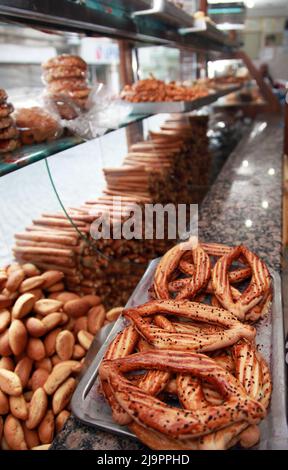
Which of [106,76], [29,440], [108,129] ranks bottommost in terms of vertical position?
[29,440]

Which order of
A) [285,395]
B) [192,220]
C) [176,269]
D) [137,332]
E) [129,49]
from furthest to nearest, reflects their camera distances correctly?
[129,49]
[192,220]
[176,269]
[137,332]
[285,395]

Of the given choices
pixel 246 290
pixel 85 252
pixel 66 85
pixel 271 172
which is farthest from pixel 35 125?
pixel 271 172

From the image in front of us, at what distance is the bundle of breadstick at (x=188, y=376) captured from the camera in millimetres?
699

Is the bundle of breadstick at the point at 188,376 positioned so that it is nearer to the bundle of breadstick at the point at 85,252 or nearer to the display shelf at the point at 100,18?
the bundle of breadstick at the point at 85,252

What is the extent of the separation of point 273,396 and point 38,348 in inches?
34.4

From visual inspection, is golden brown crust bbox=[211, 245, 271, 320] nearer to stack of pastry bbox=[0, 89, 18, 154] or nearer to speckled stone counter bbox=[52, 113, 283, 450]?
speckled stone counter bbox=[52, 113, 283, 450]

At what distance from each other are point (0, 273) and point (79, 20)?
3.83 ft

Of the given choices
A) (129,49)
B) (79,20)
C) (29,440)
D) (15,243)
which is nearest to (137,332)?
(29,440)

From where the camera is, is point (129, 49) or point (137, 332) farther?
point (129, 49)

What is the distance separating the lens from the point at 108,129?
178cm

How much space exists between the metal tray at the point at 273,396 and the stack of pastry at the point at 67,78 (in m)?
1.13

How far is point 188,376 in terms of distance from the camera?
793 mm

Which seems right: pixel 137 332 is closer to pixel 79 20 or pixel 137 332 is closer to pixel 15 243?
pixel 15 243

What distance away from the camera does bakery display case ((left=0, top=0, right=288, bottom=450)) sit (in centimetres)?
78
